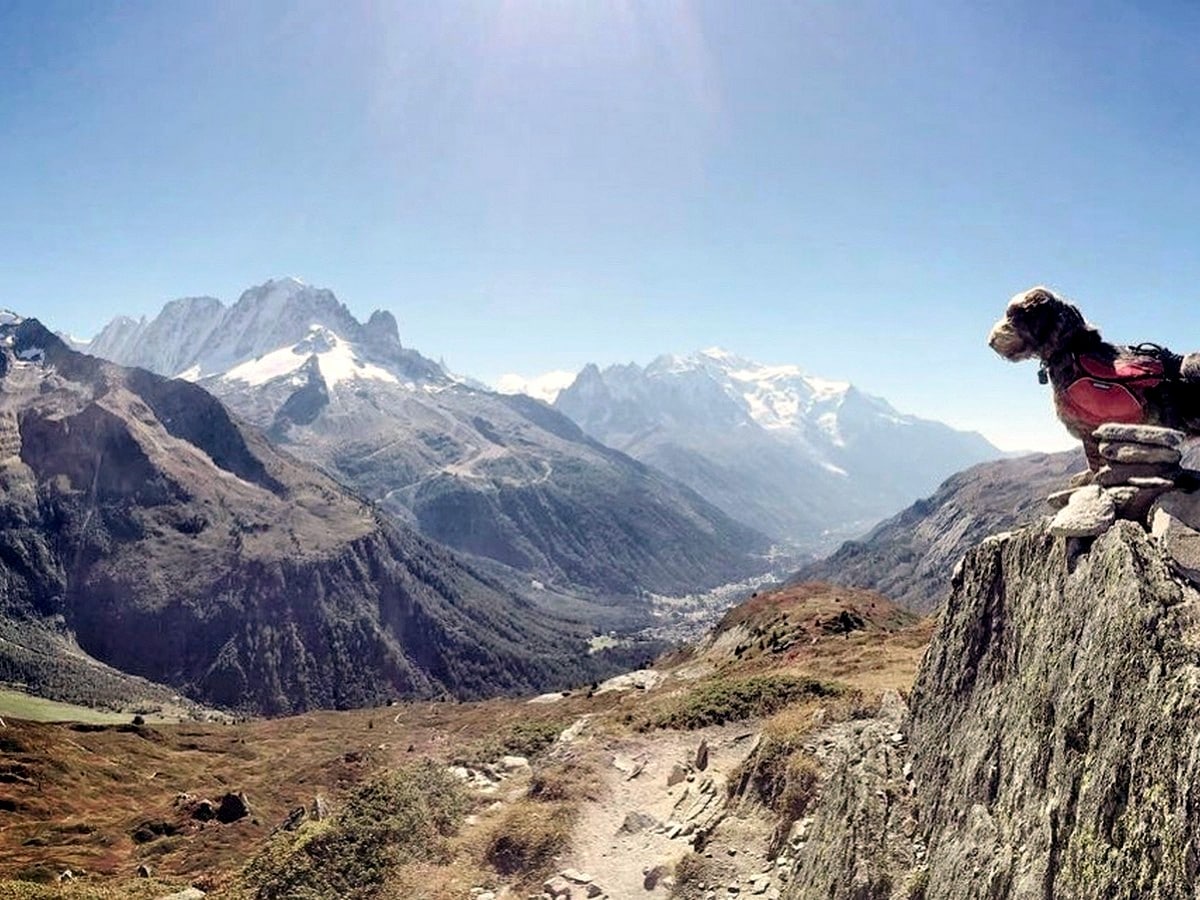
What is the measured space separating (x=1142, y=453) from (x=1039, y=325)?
2941 mm

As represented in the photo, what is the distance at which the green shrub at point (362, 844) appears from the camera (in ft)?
82.1

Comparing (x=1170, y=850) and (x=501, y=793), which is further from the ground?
(x=1170, y=850)

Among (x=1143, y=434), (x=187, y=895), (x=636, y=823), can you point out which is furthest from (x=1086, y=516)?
(x=187, y=895)

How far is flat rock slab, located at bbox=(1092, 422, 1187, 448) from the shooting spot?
1279 centimetres

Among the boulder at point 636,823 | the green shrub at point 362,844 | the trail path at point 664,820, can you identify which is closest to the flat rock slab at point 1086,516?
the trail path at point 664,820

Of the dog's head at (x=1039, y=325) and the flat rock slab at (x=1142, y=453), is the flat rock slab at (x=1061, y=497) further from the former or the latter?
the dog's head at (x=1039, y=325)

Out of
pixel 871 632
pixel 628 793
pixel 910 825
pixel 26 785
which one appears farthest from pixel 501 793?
pixel 26 785

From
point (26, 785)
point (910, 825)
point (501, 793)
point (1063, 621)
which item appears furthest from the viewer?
point (26, 785)

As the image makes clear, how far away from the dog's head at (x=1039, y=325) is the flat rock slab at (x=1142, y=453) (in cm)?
216

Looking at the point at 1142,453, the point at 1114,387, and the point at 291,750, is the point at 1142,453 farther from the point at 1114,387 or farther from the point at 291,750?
the point at 291,750

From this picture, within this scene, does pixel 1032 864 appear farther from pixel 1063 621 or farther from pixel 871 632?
pixel 871 632

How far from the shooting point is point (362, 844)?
26.8 meters

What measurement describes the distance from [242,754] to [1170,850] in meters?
119

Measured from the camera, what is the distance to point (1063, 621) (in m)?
12.7
